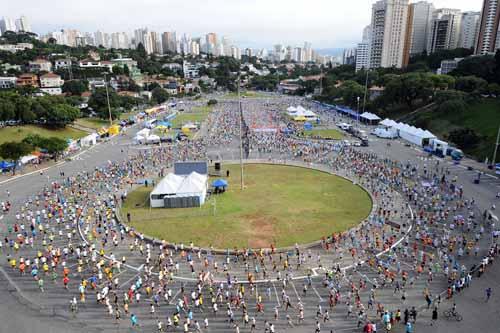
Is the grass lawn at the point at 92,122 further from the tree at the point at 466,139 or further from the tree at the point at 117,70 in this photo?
the tree at the point at 466,139

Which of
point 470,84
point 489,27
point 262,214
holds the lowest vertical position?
point 262,214

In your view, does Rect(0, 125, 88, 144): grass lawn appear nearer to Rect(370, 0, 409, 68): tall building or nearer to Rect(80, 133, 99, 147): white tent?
Rect(80, 133, 99, 147): white tent

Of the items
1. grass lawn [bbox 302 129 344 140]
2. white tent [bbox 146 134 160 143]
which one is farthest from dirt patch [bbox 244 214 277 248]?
grass lawn [bbox 302 129 344 140]

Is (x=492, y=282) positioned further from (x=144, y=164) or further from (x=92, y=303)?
(x=144, y=164)

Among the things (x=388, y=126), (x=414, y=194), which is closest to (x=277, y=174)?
(x=414, y=194)

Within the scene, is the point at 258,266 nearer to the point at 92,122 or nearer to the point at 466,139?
the point at 466,139


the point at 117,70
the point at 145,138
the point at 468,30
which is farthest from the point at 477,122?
the point at 468,30

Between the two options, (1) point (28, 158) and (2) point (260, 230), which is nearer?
(2) point (260, 230)

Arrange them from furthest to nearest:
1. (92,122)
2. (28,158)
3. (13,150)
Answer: (92,122) → (28,158) → (13,150)
